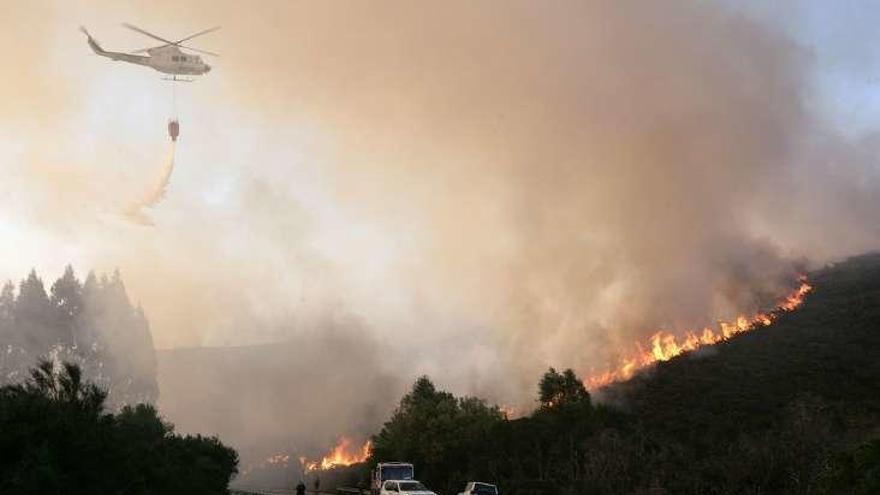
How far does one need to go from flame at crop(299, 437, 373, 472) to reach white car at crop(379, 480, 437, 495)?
85582mm

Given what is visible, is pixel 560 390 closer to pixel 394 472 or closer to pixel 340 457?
pixel 394 472

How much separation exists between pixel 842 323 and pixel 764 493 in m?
64.9

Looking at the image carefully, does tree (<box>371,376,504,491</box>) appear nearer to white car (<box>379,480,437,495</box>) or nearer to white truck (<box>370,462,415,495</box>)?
white truck (<box>370,462,415,495</box>)

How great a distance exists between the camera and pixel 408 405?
90.2m

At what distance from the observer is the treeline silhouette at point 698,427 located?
2088 inches

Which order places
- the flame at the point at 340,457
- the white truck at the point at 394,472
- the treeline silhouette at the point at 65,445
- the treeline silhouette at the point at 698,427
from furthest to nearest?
the flame at the point at 340,457 → the white truck at the point at 394,472 → the treeline silhouette at the point at 698,427 → the treeline silhouette at the point at 65,445

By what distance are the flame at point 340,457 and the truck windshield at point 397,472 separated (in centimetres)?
7875

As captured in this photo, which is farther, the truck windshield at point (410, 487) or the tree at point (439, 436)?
the tree at point (439, 436)

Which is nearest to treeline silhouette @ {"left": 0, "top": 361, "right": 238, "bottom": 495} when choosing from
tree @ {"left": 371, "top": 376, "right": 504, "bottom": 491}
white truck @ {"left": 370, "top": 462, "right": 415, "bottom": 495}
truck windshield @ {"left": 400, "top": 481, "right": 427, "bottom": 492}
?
truck windshield @ {"left": 400, "top": 481, "right": 427, "bottom": 492}

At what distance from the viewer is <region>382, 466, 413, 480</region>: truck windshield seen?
54750mm

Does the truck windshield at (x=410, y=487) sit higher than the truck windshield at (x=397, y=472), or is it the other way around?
the truck windshield at (x=397, y=472)

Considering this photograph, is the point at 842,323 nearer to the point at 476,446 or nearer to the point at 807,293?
the point at 807,293

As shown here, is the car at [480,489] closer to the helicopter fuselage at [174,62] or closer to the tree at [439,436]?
the tree at [439,436]

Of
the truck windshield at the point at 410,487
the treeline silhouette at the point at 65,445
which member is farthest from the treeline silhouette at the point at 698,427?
the treeline silhouette at the point at 65,445
